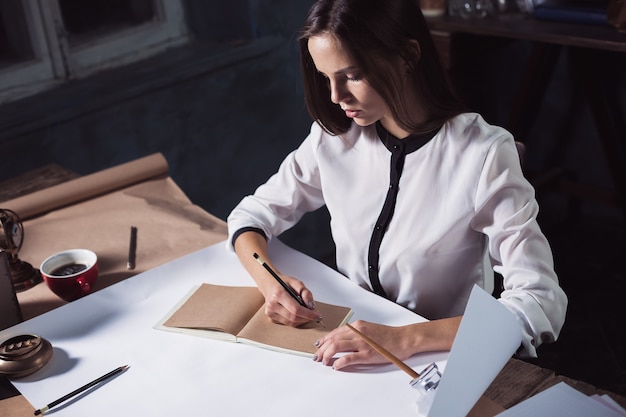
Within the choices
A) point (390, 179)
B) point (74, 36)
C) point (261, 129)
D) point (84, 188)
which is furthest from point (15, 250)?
point (261, 129)

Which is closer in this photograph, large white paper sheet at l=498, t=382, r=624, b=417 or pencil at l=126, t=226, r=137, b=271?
large white paper sheet at l=498, t=382, r=624, b=417

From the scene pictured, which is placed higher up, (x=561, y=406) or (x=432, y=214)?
(x=432, y=214)

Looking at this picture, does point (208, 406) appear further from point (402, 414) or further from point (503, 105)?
point (503, 105)

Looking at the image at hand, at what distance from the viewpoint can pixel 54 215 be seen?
1780 mm

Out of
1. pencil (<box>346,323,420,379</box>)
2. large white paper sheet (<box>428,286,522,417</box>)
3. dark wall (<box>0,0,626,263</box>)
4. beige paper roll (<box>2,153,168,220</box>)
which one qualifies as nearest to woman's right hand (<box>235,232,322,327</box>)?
pencil (<box>346,323,420,379</box>)

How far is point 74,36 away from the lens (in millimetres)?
2713

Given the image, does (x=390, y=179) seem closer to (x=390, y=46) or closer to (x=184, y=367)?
(x=390, y=46)

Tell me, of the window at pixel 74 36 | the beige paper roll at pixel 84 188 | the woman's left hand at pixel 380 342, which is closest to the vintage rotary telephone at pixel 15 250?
the beige paper roll at pixel 84 188

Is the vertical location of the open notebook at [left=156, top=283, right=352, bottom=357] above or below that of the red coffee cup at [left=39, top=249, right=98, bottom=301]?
below

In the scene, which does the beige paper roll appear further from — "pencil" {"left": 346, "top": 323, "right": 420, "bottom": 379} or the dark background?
"pencil" {"left": 346, "top": 323, "right": 420, "bottom": 379}

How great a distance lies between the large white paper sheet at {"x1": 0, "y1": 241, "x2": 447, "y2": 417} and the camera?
1141 millimetres

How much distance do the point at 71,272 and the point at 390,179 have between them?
637 millimetres

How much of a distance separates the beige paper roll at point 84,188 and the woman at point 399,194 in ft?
1.19

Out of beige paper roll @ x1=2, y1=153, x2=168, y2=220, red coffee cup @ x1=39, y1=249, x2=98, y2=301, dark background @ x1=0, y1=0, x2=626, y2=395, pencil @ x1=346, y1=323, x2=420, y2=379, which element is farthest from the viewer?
dark background @ x1=0, y1=0, x2=626, y2=395
